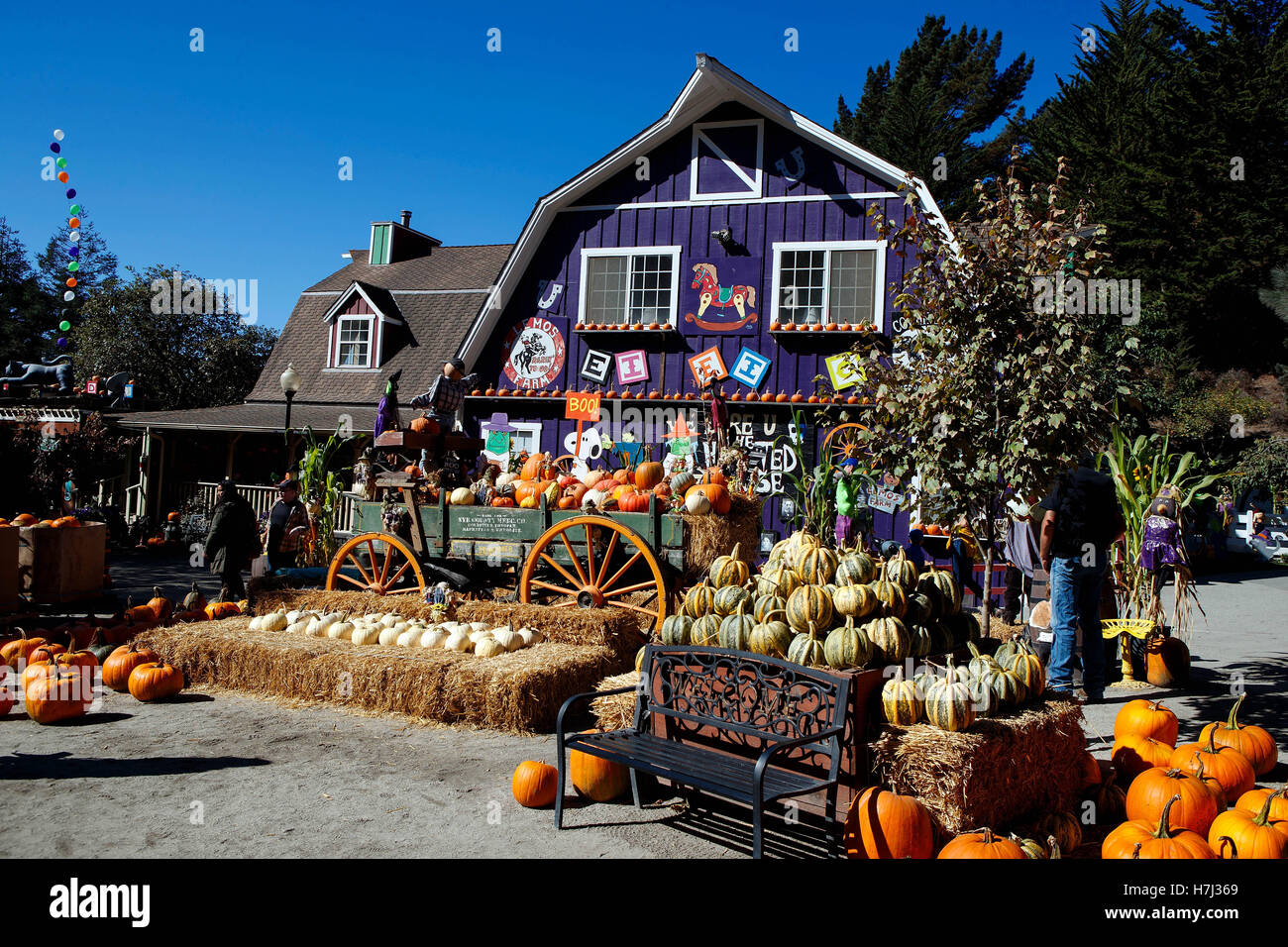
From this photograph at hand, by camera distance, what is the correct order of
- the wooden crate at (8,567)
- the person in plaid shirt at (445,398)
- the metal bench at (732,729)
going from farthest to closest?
the person in plaid shirt at (445,398)
the wooden crate at (8,567)
the metal bench at (732,729)

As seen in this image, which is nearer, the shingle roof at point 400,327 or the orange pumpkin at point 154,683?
the orange pumpkin at point 154,683

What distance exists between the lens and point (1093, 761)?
13.7ft

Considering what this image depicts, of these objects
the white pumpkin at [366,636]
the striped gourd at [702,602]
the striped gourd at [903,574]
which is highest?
the striped gourd at [903,574]

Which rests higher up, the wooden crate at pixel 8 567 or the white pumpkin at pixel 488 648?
the wooden crate at pixel 8 567

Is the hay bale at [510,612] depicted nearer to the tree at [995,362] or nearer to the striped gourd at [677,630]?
the striped gourd at [677,630]

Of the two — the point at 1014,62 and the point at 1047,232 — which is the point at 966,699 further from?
the point at 1014,62

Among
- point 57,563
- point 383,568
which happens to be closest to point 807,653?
point 383,568

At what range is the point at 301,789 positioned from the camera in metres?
4.43

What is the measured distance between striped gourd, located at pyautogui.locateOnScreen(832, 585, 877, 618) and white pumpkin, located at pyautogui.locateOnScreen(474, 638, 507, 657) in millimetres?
2957

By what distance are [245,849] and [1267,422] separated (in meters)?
26.9

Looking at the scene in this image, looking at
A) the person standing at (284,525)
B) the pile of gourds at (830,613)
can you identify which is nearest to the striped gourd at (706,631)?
the pile of gourds at (830,613)

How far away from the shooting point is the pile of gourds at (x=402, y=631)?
634cm

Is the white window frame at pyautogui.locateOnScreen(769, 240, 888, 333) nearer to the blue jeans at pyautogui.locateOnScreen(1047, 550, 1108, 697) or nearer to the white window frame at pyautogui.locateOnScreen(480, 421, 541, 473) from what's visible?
the white window frame at pyautogui.locateOnScreen(480, 421, 541, 473)
